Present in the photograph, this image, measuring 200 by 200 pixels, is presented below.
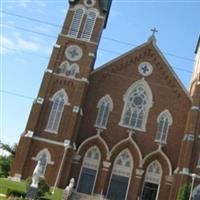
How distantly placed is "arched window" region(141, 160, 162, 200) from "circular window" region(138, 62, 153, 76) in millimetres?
8050

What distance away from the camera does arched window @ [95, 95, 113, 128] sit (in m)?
37.2

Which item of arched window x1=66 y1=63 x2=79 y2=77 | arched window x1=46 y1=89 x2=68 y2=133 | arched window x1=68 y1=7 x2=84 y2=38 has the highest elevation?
arched window x1=68 y1=7 x2=84 y2=38

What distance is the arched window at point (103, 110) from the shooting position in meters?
37.2

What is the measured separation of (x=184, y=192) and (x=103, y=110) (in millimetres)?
9695

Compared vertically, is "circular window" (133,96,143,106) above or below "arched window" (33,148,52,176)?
above

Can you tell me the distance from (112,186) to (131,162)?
99.8 inches

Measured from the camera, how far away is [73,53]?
37.8 metres

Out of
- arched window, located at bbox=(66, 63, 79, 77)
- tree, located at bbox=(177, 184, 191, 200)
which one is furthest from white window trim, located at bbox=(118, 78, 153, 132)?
tree, located at bbox=(177, 184, 191, 200)

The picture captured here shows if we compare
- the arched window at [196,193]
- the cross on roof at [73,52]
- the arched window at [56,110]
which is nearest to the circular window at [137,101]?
the arched window at [56,110]

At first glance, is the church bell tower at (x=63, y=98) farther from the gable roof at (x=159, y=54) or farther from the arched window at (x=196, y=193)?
the arched window at (x=196, y=193)

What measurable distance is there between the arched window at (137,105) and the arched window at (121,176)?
2.52 m

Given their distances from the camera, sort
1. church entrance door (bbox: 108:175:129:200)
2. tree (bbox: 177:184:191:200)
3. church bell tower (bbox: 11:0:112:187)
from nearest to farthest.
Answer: tree (bbox: 177:184:191:200) < church bell tower (bbox: 11:0:112:187) < church entrance door (bbox: 108:175:129:200)

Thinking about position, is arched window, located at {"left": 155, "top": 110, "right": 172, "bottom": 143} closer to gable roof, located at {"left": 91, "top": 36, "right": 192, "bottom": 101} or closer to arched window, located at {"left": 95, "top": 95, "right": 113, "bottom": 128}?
gable roof, located at {"left": 91, "top": 36, "right": 192, "bottom": 101}

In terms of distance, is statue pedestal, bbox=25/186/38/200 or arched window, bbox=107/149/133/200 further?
arched window, bbox=107/149/133/200
